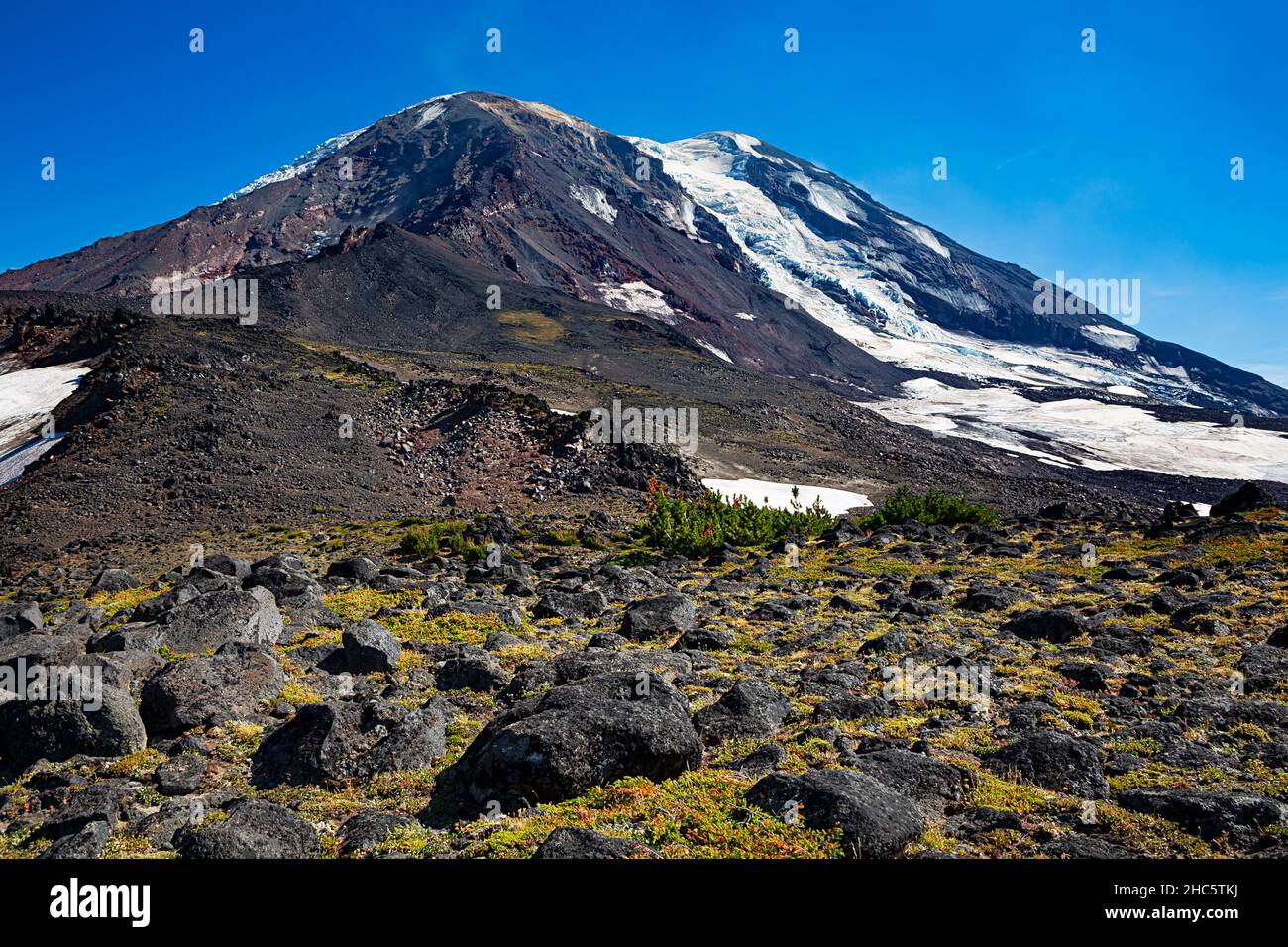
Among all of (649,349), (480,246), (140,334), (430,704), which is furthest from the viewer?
(480,246)

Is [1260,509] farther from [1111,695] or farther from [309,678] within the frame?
[309,678]

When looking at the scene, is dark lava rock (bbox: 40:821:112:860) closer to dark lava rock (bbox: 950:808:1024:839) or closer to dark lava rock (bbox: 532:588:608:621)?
dark lava rock (bbox: 950:808:1024:839)

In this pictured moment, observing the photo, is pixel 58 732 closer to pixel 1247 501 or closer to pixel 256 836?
pixel 256 836

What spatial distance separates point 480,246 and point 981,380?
311 feet

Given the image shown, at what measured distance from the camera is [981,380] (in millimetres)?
144000

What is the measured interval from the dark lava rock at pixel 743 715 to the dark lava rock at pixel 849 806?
1490 millimetres

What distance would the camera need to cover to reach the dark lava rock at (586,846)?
15.5ft

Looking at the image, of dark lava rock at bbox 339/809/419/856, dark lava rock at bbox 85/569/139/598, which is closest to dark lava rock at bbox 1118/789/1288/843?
dark lava rock at bbox 339/809/419/856

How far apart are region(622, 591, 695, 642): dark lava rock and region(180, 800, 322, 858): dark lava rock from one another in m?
6.78

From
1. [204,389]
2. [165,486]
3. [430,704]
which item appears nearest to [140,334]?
[204,389]

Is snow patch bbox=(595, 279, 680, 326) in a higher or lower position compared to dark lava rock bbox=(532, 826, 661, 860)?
higher

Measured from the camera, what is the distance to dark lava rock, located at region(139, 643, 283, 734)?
733cm

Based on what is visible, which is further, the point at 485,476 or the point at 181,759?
the point at 485,476

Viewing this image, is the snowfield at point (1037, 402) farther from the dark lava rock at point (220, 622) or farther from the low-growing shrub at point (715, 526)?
the dark lava rock at point (220, 622)
